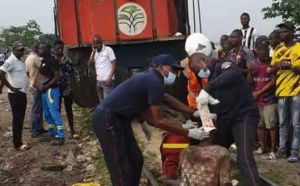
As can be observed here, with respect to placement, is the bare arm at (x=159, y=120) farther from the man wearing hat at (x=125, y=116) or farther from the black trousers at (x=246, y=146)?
the black trousers at (x=246, y=146)

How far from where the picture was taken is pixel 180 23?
10883 mm

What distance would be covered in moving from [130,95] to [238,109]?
1.19m

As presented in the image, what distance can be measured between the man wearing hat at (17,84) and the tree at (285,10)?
803 cm

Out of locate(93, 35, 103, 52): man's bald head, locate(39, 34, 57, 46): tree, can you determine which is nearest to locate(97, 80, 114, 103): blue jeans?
locate(93, 35, 103, 52): man's bald head

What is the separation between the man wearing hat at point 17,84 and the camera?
25.8ft

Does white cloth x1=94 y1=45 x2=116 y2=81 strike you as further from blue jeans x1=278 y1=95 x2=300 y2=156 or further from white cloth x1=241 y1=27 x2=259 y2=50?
blue jeans x1=278 y1=95 x2=300 y2=156

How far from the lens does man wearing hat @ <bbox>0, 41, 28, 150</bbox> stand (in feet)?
25.8

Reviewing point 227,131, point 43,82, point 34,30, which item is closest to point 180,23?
point 43,82

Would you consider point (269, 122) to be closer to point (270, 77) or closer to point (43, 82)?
point (270, 77)

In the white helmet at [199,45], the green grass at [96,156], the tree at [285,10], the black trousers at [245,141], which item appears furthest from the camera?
the tree at [285,10]

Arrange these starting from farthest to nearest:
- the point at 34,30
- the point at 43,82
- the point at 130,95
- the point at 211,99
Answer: the point at 34,30, the point at 43,82, the point at 211,99, the point at 130,95

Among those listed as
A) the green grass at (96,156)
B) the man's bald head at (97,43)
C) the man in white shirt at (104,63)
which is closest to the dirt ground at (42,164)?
the green grass at (96,156)

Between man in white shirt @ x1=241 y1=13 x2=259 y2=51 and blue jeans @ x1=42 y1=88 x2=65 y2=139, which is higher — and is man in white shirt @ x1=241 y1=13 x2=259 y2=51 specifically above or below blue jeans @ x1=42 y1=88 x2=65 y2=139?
above

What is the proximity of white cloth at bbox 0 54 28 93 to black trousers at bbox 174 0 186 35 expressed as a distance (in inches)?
164
